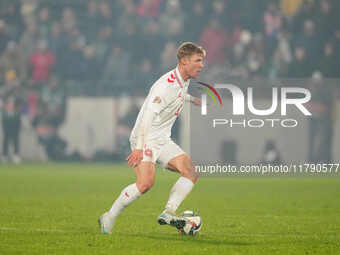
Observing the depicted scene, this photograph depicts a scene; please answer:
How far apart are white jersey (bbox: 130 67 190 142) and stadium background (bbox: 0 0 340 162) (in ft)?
35.6

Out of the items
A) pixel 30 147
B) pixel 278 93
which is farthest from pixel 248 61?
pixel 30 147

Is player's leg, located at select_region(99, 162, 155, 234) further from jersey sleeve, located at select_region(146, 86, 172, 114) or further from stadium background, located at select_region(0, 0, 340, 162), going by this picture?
stadium background, located at select_region(0, 0, 340, 162)

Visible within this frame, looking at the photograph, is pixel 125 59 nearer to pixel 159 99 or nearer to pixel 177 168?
pixel 177 168

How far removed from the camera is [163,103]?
801 cm

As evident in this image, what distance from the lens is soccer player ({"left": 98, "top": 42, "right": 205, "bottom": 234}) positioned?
7.92 meters

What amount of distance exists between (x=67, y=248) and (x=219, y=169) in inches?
476

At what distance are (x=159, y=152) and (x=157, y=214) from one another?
249 cm

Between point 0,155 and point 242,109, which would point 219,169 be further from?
point 0,155

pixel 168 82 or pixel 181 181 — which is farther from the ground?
pixel 168 82

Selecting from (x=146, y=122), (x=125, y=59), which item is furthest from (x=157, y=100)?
(x=125, y=59)

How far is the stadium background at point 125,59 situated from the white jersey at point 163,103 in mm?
10838

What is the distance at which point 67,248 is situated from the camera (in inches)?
279

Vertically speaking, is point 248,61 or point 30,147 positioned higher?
point 248,61

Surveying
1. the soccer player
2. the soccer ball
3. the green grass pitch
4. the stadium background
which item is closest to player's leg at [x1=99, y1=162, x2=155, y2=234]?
the soccer player
